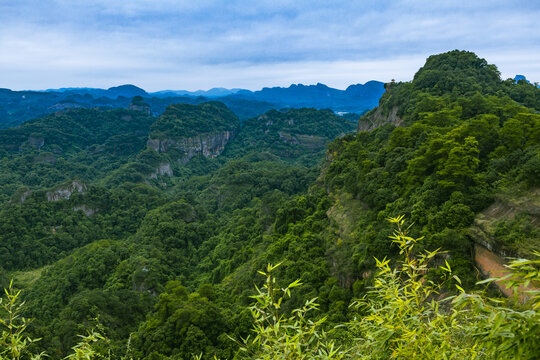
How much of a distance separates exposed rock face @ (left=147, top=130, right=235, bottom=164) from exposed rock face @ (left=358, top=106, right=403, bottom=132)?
7119 centimetres

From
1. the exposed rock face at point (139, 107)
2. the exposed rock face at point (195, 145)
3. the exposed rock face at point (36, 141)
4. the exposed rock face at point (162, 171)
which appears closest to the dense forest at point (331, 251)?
the exposed rock face at point (162, 171)

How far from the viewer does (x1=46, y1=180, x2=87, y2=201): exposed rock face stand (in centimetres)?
4991

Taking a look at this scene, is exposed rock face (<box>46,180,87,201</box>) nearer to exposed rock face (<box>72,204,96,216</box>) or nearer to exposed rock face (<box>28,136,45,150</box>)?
exposed rock face (<box>72,204,96,216</box>)

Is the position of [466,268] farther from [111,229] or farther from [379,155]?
[111,229]

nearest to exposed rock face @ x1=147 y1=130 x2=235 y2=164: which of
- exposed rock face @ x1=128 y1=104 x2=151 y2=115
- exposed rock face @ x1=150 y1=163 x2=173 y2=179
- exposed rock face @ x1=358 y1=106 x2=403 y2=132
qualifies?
exposed rock face @ x1=150 y1=163 x2=173 y2=179

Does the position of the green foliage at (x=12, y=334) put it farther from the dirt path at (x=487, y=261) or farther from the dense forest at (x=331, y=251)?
the dirt path at (x=487, y=261)

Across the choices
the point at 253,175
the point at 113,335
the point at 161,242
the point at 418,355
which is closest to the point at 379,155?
the point at 418,355

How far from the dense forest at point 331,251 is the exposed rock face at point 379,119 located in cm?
34

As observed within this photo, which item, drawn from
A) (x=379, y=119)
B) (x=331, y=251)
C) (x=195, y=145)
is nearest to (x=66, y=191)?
(x=331, y=251)

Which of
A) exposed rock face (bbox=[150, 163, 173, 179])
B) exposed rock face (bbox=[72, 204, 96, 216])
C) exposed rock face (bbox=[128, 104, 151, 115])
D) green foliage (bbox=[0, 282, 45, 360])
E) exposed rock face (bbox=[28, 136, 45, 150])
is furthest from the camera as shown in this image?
exposed rock face (bbox=[128, 104, 151, 115])

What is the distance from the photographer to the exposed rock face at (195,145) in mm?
98719

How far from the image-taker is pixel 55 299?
98.7 feet

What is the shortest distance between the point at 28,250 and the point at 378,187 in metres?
47.7

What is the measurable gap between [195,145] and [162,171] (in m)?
23.4
